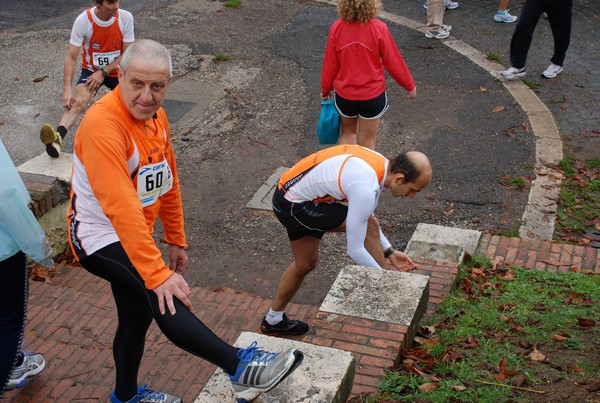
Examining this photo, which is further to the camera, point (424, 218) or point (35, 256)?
point (424, 218)

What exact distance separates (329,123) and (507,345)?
344cm

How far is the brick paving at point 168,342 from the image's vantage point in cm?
416

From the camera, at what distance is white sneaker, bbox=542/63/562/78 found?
9.85 metres

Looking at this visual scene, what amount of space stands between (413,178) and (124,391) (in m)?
1.99

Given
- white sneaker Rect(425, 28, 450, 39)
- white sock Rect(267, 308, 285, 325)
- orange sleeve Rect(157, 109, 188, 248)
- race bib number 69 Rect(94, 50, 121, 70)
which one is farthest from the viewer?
white sneaker Rect(425, 28, 450, 39)

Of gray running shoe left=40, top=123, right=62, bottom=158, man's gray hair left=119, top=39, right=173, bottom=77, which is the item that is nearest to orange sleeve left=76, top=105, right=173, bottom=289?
man's gray hair left=119, top=39, right=173, bottom=77

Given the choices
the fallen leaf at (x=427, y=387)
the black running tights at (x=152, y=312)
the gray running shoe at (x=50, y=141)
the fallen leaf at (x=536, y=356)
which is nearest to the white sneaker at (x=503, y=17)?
the gray running shoe at (x=50, y=141)

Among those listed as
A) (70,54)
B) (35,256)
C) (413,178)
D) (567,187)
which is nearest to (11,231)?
(35,256)

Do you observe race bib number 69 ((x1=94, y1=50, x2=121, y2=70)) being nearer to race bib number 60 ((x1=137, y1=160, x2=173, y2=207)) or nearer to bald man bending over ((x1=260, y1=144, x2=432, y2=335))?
bald man bending over ((x1=260, y1=144, x2=432, y2=335))

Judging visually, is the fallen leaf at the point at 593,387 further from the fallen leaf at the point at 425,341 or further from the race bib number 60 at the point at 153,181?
the race bib number 60 at the point at 153,181

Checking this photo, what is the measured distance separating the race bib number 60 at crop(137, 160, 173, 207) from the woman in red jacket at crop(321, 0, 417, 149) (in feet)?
11.6

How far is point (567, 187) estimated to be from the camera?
24.2 feet

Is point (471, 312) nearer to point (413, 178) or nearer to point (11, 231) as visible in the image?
point (413, 178)

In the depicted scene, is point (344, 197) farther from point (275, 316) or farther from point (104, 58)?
point (104, 58)
